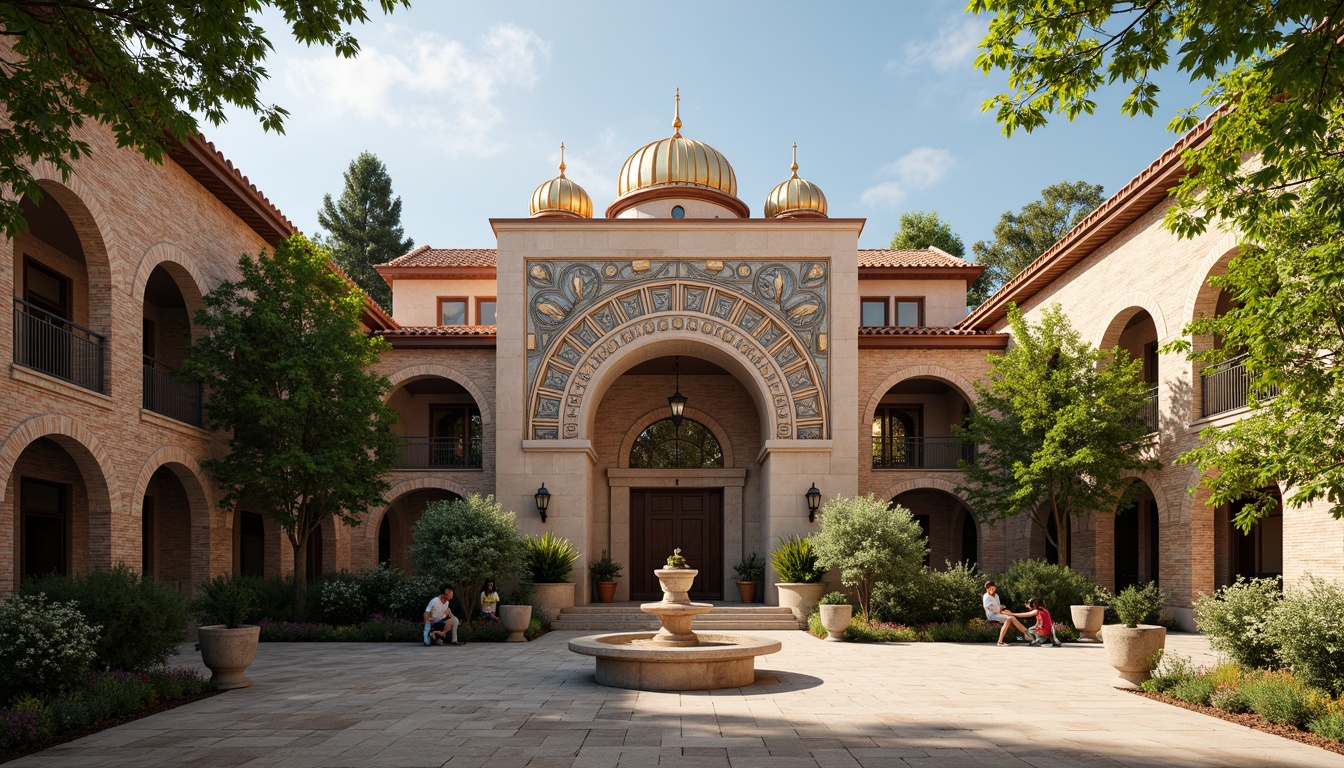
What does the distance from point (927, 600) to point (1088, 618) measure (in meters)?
2.88

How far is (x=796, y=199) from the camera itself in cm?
3003

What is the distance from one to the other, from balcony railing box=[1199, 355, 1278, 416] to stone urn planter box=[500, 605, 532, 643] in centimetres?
1301

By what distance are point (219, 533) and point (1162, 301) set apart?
18.7 metres

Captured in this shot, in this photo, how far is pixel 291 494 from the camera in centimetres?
1878

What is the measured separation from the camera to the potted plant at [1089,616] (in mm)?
18438

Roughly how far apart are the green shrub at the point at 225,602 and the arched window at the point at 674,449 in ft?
36.7

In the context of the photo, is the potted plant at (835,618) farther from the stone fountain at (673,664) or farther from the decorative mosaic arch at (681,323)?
the stone fountain at (673,664)

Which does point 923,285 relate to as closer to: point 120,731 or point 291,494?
point 291,494

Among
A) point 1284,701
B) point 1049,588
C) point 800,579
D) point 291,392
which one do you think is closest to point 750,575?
point 800,579

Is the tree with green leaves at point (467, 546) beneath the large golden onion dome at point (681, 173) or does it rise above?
beneath

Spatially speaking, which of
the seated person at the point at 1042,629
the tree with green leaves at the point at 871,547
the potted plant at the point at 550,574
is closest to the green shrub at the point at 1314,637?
the seated person at the point at 1042,629

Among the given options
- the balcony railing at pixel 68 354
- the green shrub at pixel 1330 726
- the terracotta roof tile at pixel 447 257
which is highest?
the terracotta roof tile at pixel 447 257

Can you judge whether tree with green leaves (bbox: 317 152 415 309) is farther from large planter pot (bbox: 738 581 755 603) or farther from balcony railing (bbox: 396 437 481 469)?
large planter pot (bbox: 738 581 755 603)

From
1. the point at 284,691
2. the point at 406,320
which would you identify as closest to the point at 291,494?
the point at 284,691
